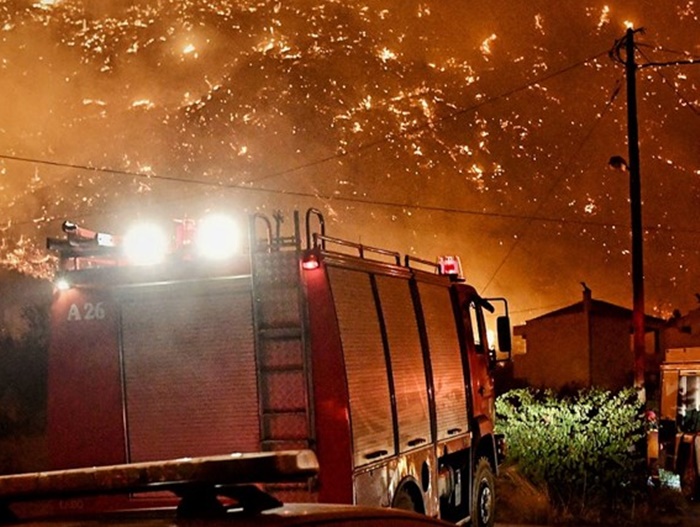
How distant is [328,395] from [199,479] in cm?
442

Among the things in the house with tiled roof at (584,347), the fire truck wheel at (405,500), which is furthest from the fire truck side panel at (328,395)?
the house with tiled roof at (584,347)

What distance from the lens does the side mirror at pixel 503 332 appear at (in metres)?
10.7

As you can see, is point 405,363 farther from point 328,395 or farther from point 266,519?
point 266,519

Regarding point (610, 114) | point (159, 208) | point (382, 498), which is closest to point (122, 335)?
point (382, 498)

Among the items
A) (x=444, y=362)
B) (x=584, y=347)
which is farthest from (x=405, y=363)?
(x=584, y=347)

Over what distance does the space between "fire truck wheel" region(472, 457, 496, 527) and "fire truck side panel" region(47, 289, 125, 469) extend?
172 inches

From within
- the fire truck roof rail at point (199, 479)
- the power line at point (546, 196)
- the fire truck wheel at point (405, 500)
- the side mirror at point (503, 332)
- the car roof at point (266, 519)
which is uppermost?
the power line at point (546, 196)

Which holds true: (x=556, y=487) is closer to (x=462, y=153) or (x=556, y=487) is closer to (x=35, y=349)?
(x=35, y=349)

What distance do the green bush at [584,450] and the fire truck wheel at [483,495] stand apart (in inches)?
64.0

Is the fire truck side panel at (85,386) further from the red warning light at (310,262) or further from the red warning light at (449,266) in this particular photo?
the red warning light at (449,266)

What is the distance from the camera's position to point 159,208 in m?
61.5

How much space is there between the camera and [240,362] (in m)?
7.07

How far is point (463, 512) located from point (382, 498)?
3045 mm

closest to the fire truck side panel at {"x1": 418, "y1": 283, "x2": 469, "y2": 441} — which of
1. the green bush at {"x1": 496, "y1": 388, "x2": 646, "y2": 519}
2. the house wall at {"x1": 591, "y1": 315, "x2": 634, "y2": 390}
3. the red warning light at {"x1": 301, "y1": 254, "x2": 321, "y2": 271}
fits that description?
the red warning light at {"x1": 301, "y1": 254, "x2": 321, "y2": 271}
